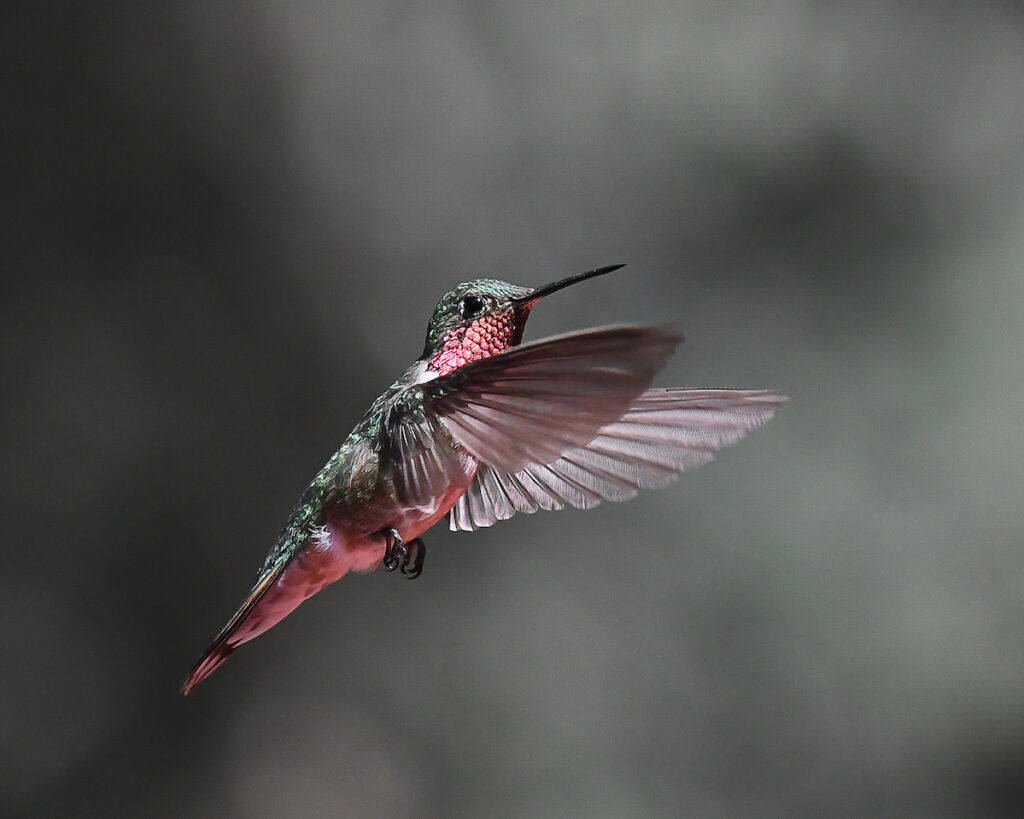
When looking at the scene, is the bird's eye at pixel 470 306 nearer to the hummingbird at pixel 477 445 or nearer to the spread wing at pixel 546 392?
the hummingbird at pixel 477 445

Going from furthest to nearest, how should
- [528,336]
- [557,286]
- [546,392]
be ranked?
[528,336]
[557,286]
[546,392]

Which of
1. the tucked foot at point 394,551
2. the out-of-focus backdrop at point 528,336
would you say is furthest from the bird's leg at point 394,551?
the out-of-focus backdrop at point 528,336

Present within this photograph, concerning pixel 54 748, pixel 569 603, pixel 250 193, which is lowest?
pixel 54 748

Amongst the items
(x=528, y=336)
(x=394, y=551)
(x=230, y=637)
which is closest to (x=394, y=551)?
(x=394, y=551)

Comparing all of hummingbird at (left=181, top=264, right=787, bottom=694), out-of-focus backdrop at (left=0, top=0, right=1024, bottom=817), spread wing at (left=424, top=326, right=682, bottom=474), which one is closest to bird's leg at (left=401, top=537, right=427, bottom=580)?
hummingbird at (left=181, top=264, right=787, bottom=694)

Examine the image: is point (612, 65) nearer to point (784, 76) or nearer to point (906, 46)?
point (784, 76)

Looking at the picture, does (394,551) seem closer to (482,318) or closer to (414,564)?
(414,564)

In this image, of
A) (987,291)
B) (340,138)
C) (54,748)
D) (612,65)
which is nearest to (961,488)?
(987,291)

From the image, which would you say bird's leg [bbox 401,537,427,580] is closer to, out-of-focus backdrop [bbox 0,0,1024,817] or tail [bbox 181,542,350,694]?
tail [bbox 181,542,350,694]
